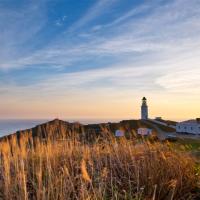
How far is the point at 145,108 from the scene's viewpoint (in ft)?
183

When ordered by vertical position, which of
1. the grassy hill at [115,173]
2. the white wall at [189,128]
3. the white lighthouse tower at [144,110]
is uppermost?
the white lighthouse tower at [144,110]

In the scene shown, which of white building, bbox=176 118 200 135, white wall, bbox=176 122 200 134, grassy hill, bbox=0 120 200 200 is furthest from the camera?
white building, bbox=176 118 200 135

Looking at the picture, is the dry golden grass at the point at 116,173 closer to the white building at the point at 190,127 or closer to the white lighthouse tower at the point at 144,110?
the white building at the point at 190,127

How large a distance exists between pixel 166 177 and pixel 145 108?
4997cm

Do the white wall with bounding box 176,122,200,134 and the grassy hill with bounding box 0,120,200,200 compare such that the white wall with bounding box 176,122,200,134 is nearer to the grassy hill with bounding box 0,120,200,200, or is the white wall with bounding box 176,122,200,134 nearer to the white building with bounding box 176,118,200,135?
the white building with bounding box 176,118,200,135

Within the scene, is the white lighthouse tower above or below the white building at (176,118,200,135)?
above

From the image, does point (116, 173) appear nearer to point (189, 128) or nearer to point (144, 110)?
point (189, 128)

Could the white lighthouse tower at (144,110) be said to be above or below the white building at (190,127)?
above

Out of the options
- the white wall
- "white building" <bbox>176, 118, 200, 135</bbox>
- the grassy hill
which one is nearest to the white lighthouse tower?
"white building" <bbox>176, 118, 200, 135</bbox>

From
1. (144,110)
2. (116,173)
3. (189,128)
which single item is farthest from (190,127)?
(116,173)

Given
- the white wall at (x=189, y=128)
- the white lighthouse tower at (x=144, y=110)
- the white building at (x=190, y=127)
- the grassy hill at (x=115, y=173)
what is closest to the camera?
the grassy hill at (x=115, y=173)

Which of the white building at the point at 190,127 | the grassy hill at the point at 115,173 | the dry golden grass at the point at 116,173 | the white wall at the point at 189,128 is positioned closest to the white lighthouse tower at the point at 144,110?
the white building at the point at 190,127

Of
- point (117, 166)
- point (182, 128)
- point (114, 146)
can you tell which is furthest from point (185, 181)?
point (182, 128)

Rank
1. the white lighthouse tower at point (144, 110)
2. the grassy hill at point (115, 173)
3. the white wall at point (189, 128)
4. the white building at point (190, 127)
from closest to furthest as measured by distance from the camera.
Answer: the grassy hill at point (115, 173) < the white wall at point (189, 128) < the white building at point (190, 127) < the white lighthouse tower at point (144, 110)
